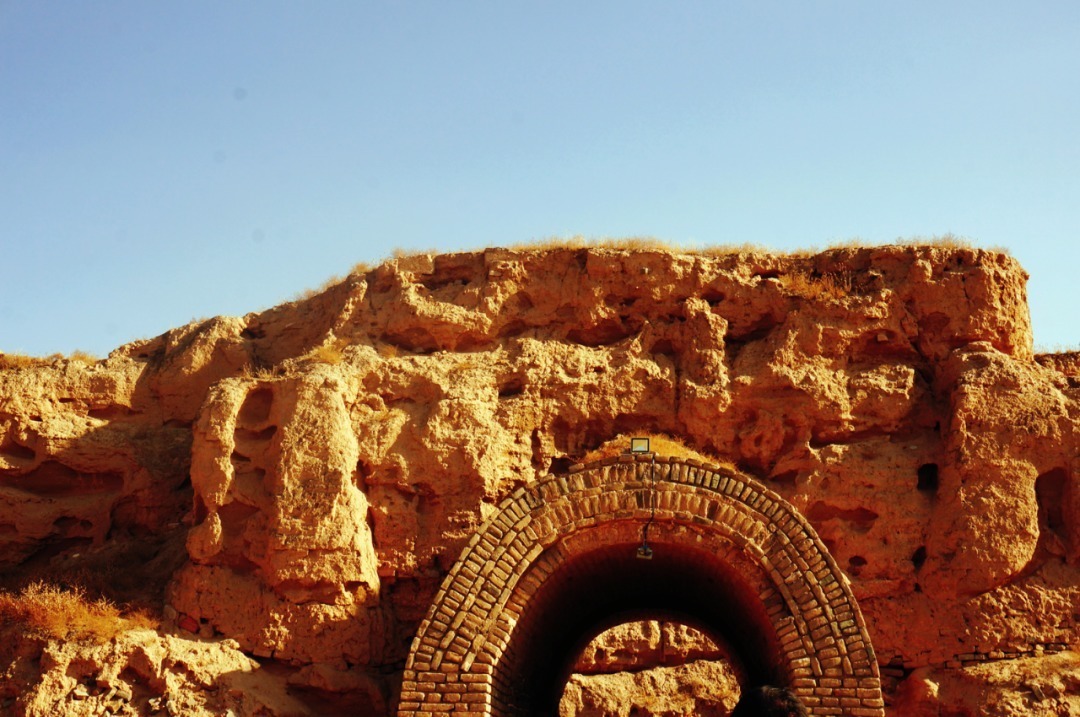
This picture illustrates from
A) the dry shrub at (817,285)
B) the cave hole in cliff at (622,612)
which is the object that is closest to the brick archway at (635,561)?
the cave hole in cliff at (622,612)

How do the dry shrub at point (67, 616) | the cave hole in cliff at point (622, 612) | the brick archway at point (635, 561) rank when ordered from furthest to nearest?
the cave hole in cliff at point (622, 612)
the dry shrub at point (67, 616)
the brick archway at point (635, 561)

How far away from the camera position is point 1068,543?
10523 mm

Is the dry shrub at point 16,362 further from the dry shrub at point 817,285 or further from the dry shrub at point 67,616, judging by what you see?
the dry shrub at point 817,285

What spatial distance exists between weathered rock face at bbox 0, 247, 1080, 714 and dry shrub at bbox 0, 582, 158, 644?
0.54m

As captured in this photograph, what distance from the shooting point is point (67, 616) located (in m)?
10.4

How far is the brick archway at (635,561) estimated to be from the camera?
9719 mm

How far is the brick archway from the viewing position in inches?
383

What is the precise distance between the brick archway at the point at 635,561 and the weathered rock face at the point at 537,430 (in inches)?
37.9

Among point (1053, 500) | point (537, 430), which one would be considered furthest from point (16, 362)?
point (1053, 500)

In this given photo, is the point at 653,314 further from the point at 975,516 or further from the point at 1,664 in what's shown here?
the point at 1,664

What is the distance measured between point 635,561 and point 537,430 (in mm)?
1724

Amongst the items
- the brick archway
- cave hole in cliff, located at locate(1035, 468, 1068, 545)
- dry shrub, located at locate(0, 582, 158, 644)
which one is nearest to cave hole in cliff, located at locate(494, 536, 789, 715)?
the brick archway

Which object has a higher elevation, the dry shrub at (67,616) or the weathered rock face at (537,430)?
the weathered rock face at (537,430)

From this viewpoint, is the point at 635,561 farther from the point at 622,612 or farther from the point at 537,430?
the point at 537,430
